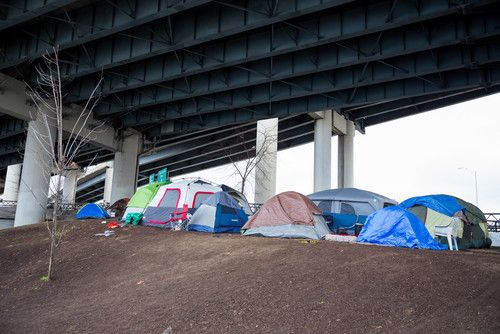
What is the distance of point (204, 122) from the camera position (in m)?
33.3

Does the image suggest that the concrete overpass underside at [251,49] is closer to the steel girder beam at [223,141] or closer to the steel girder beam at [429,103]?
the steel girder beam at [223,141]

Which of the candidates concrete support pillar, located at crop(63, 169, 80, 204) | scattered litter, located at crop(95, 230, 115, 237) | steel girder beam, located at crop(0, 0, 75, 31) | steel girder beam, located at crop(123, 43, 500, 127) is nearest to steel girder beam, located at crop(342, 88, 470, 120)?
steel girder beam, located at crop(123, 43, 500, 127)

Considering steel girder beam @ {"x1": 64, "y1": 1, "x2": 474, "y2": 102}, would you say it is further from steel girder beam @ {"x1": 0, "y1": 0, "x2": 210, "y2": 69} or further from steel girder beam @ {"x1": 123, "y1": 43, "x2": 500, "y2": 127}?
steel girder beam @ {"x1": 123, "y1": 43, "x2": 500, "y2": 127}

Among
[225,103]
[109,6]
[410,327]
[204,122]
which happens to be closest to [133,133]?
[204,122]

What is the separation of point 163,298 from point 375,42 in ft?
56.6

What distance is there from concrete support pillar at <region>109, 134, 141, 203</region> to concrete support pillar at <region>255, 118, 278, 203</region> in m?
10.9

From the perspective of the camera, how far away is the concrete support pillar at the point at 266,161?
107 ft

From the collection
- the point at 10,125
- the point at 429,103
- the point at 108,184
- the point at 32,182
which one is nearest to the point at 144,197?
the point at 32,182

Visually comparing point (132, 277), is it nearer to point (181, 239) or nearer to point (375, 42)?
point (181, 239)

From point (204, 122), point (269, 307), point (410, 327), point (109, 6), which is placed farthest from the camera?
Result: point (204, 122)

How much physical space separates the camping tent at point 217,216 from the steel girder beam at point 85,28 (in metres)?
7.72

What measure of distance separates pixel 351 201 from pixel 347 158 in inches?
920

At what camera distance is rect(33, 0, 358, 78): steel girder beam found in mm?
17719

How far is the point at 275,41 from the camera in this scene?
20938 millimetres
